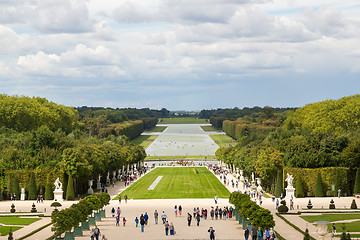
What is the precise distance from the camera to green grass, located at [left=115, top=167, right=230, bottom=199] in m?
78.1

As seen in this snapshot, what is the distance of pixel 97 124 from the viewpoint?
197875mm

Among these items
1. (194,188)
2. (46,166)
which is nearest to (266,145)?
(194,188)

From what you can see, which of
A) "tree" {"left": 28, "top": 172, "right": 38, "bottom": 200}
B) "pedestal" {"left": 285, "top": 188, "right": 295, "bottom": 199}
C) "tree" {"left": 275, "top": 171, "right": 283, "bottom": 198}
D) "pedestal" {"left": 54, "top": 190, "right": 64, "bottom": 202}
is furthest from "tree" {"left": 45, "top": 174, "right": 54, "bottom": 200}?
"pedestal" {"left": 285, "top": 188, "right": 295, "bottom": 199}

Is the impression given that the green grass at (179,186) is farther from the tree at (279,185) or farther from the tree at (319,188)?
the tree at (319,188)

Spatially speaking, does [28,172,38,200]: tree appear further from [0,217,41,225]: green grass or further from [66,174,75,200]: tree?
[0,217,41,225]: green grass

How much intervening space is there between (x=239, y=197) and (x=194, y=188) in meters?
33.2

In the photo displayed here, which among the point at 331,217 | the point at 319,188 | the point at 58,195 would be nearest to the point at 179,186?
the point at 58,195

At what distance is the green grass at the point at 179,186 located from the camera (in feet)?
256

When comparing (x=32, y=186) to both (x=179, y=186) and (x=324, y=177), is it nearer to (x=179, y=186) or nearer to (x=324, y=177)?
(x=179, y=186)

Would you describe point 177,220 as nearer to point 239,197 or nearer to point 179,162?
point 239,197

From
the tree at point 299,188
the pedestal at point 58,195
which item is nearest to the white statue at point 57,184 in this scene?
the pedestal at point 58,195

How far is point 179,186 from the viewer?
89.8 m

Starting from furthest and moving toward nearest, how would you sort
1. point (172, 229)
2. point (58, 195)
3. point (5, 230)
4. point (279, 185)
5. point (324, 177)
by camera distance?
point (279, 185)
point (324, 177)
point (58, 195)
point (5, 230)
point (172, 229)

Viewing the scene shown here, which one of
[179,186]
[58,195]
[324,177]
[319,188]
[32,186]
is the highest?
[324,177]
